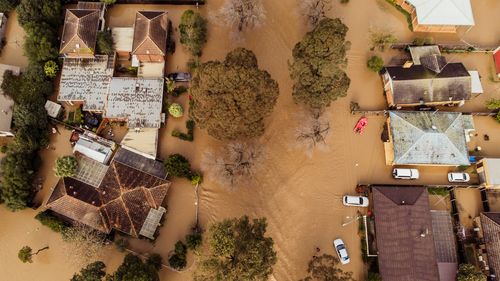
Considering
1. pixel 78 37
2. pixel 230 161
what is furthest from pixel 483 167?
pixel 78 37

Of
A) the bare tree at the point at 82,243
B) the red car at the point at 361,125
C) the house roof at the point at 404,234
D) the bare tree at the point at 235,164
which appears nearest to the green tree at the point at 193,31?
the bare tree at the point at 235,164

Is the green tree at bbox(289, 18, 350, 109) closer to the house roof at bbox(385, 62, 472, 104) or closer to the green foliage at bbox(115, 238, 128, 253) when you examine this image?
the house roof at bbox(385, 62, 472, 104)

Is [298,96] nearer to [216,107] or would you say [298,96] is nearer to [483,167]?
[216,107]

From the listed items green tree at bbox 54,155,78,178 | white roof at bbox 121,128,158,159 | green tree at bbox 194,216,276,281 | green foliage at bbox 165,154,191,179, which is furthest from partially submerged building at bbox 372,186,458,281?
green tree at bbox 54,155,78,178

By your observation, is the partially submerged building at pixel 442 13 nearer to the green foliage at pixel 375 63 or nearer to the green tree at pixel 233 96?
the green foliage at pixel 375 63

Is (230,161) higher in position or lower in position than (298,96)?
lower
